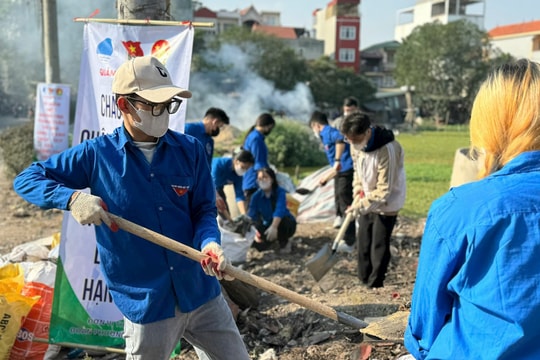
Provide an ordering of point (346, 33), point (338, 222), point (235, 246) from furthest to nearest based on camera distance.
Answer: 1. point (346, 33)
2. point (338, 222)
3. point (235, 246)

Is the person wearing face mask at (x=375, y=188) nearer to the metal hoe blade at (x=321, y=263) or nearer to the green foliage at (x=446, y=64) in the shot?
the metal hoe blade at (x=321, y=263)

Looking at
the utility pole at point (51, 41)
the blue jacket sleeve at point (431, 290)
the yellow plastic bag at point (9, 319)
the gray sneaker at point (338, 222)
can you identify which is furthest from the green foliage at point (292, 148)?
the blue jacket sleeve at point (431, 290)

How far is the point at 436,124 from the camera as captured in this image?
135ft

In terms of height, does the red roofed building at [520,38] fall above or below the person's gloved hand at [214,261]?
above

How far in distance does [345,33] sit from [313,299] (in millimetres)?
57587

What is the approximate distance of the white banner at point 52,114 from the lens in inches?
331

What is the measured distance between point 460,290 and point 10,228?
7577mm

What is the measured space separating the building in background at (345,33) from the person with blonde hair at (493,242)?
191 ft

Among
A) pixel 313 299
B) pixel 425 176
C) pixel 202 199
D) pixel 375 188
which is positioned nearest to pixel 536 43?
pixel 425 176

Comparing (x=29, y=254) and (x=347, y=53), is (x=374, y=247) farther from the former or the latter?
(x=347, y=53)

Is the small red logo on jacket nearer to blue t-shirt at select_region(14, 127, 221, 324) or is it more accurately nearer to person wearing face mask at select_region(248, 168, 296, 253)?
blue t-shirt at select_region(14, 127, 221, 324)

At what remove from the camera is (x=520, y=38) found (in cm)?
5597

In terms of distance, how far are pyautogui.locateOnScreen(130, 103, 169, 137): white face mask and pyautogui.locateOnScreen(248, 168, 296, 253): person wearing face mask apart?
3.96m

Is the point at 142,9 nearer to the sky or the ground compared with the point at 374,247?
nearer to the sky
